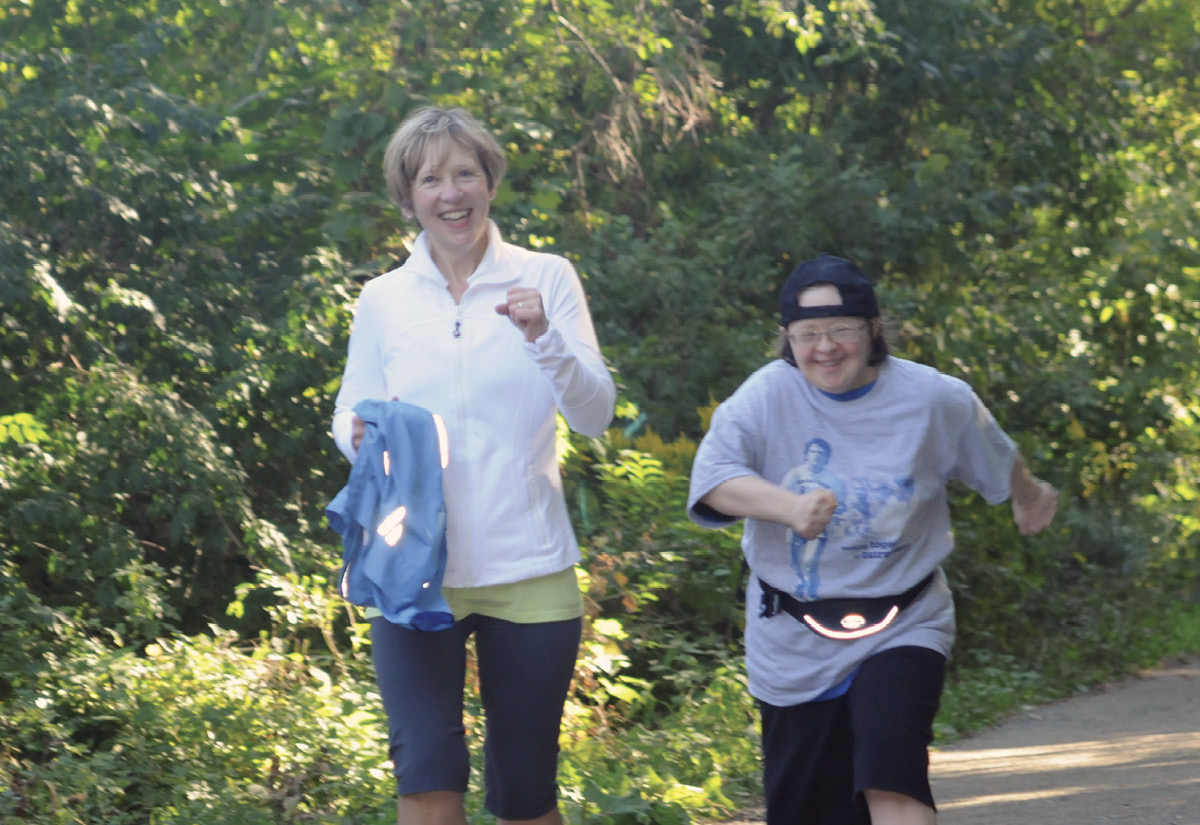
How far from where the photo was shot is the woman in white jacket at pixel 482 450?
329 cm

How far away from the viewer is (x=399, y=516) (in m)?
3.29

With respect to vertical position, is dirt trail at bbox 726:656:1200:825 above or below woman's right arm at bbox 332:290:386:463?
below

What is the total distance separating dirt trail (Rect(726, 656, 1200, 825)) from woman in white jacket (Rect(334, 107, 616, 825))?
8.22 ft

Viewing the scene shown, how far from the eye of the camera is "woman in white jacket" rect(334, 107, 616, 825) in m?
3.29

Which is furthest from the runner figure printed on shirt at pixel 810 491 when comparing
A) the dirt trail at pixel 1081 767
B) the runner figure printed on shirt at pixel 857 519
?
the dirt trail at pixel 1081 767

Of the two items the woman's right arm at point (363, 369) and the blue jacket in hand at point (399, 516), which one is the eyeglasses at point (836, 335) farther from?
the woman's right arm at point (363, 369)

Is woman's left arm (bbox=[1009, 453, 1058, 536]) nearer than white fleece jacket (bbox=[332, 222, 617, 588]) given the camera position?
No

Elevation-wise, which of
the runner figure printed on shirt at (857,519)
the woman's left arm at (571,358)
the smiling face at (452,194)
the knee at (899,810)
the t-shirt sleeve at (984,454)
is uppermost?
the smiling face at (452,194)

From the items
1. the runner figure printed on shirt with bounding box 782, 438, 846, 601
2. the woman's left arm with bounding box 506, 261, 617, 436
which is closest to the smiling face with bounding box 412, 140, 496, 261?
the woman's left arm with bounding box 506, 261, 617, 436

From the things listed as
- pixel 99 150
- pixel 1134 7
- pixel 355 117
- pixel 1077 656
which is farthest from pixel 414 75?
pixel 1134 7

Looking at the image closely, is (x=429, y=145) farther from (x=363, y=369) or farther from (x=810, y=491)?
(x=810, y=491)

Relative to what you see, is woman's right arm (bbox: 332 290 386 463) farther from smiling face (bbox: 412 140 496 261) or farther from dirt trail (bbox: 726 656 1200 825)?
dirt trail (bbox: 726 656 1200 825)

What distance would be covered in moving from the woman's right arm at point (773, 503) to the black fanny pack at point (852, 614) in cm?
24

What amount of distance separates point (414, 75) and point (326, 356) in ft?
7.79
